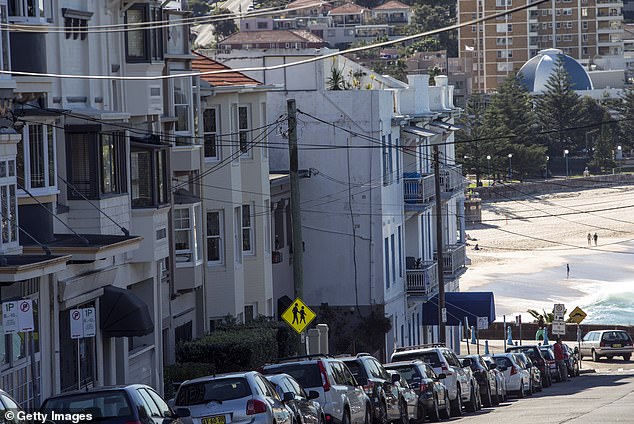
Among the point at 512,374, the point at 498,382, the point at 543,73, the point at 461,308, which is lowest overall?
the point at 461,308

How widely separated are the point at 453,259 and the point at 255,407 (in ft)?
124

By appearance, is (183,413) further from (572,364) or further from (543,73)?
(543,73)

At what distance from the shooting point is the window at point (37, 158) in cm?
2625

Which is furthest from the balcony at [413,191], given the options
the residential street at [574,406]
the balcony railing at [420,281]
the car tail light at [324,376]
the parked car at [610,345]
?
the car tail light at [324,376]

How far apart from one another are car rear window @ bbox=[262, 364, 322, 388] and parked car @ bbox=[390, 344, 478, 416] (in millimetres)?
8127

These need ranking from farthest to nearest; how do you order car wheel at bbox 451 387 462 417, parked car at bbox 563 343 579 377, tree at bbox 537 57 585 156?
tree at bbox 537 57 585 156 < parked car at bbox 563 343 579 377 < car wheel at bbox 451 387 462 417

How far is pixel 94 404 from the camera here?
18.5 meters

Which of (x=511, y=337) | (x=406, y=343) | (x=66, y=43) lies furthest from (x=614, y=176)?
(x=66, y=43)

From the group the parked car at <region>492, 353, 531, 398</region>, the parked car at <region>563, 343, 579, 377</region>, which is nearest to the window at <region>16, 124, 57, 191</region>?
the parked car at <region>492, 353, 531, 398</region>

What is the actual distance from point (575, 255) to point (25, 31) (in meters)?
94.2

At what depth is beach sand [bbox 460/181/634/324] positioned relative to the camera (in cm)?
9606

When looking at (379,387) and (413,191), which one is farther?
(413,191)

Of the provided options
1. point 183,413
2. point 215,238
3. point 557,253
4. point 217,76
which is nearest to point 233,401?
point 183,413

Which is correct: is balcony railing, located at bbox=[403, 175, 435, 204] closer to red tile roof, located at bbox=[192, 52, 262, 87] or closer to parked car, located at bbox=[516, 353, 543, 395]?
parked car, located at bbox=[516, 353, 543, 395]
